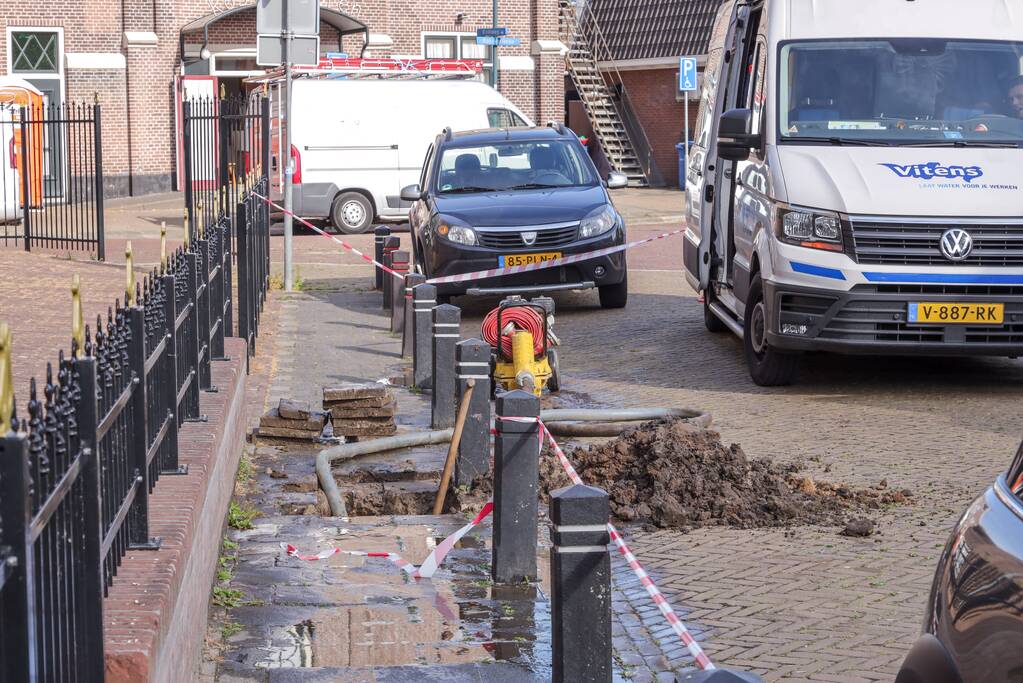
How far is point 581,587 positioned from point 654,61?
1401 inches

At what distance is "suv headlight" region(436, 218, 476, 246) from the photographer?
14.5 metres

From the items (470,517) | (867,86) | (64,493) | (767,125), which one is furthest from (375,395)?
(64,493)

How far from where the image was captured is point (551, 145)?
16016 mm

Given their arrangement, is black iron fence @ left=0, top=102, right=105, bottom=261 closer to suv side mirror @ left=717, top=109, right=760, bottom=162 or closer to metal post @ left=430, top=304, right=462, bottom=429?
metal post @ left=430, top=304, right=462, bottom=429

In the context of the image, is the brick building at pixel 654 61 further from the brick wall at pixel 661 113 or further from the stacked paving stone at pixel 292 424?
the stacked paving stone at pixel 292 424

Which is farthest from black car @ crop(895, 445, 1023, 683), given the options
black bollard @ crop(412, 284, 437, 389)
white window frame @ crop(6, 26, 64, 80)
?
white window frame @ crop(6, 26, 64, 80)

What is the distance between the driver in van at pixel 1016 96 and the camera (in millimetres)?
10695

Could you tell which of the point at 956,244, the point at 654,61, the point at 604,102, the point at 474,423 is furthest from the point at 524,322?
the point at 604,102

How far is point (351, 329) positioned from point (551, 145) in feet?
10.1

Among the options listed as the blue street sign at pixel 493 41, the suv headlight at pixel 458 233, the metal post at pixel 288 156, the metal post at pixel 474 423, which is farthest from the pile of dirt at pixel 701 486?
the blue street sign at pixel 493 41

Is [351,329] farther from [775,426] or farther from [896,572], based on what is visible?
[896,572]

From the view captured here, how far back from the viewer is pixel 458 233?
14.5 m

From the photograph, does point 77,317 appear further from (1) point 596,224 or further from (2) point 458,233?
(1) point 596,224

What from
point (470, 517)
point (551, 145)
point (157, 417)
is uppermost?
point (551, 145)
